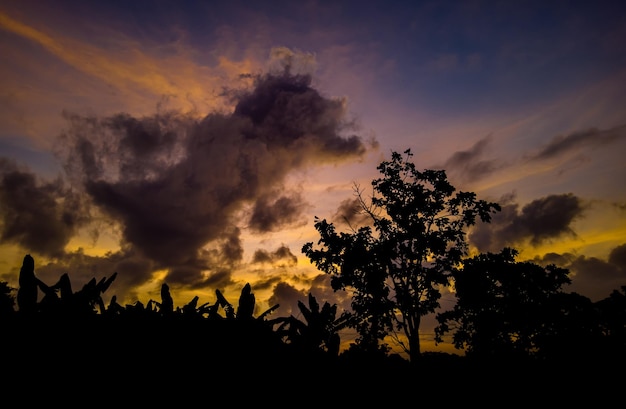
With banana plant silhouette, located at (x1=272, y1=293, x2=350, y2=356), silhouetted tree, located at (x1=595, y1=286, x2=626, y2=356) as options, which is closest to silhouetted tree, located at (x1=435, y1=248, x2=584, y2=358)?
silhouetted tree, located at (x1=595, y1=286, x2=626, y2=356)

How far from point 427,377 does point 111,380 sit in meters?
3.20

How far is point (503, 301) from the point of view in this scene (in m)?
27.7

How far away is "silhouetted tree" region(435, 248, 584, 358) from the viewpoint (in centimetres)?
2598

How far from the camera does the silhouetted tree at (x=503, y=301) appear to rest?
2598 centimetres

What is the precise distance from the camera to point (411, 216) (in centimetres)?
2558

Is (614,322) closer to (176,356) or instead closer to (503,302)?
(176,356)

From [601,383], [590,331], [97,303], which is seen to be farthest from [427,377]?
[590,331]

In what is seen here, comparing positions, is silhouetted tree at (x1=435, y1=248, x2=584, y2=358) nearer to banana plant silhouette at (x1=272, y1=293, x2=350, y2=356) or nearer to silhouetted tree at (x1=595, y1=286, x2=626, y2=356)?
silhouetted tree at (x1=595, y1=286, x2=626, y2=356)

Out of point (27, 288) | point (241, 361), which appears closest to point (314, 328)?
point (241, 361)

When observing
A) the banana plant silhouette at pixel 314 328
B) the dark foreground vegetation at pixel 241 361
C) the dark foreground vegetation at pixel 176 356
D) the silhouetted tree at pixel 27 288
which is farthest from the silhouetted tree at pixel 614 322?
the silhouetted tree at pixel 27 288

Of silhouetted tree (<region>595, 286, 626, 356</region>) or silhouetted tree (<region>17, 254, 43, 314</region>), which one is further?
silhouetted tree (<region>595, 286, 626, 356</region>)

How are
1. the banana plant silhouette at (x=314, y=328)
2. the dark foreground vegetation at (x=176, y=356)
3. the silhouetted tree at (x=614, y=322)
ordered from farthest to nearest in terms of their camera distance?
1. the silhouetted tree at (x=614, y=322)
2. the banana plant silhouette at (x=314, y=328)
3. the dark foreground vegetation at (x=176, y=356)

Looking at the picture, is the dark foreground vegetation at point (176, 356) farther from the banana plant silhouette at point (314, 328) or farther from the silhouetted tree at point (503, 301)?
the silhouetted tree at point (503, 301)

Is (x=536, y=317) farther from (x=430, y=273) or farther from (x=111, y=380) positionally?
(x=111, y=380)
